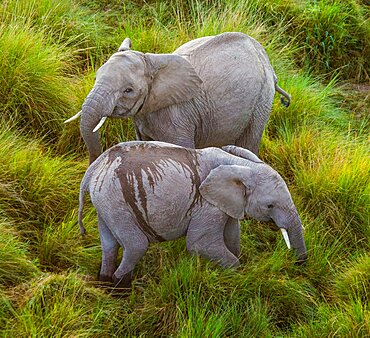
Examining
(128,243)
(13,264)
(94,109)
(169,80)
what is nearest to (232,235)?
(128,243)

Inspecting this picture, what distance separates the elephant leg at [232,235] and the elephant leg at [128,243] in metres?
0.44

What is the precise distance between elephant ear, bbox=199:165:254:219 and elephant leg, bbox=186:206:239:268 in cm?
6

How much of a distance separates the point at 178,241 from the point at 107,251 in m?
0.43

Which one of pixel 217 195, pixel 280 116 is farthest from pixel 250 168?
pixel 280 116

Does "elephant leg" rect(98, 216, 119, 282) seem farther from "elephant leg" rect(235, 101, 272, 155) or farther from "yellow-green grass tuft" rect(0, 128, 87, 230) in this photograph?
"elephant leg" rect(235, 101, 272, 155)

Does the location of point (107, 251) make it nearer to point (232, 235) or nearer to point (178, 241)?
point (178, 241)

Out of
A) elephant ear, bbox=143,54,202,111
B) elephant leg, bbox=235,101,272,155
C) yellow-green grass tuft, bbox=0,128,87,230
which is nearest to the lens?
elephant ear, bbox=143,54,202,111

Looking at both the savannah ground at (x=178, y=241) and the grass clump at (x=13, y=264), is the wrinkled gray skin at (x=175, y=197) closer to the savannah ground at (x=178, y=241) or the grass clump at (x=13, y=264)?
the savannah ground at (x=178, y=241)

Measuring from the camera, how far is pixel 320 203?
4.37 metres

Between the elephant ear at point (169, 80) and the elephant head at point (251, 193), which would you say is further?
the elephant ear at point (169, 80)

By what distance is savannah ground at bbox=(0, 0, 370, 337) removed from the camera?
3465 millimetres

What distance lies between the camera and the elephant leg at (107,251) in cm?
366

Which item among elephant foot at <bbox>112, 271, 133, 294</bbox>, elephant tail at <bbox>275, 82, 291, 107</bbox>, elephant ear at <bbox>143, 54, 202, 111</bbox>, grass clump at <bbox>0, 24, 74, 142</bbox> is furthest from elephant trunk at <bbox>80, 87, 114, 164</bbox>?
elephant tail at <bbox>275, 82, 291, 107</bbox>

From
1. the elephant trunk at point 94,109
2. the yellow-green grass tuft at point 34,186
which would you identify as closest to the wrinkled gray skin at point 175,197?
the elephant trunk at point 94,109
